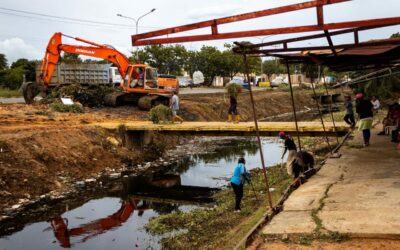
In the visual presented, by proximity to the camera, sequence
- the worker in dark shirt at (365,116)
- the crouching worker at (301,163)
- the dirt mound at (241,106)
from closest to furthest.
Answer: the crouching worker at (301,163)
the worker in dark shirt at (365,116)
the dirt mound at (241,106)

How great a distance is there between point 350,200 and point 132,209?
20.5 feet

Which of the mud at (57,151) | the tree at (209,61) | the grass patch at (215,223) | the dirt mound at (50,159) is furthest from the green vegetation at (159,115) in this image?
the tree at (209,61)

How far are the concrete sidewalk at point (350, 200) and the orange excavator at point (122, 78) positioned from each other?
14331 mm

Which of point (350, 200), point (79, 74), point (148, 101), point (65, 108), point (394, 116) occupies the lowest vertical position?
point (350, 200)

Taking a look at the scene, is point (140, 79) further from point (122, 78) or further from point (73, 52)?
point (73, 52)

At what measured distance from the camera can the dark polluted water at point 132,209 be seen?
938 centimetres

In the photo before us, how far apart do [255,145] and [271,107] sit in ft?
60.9

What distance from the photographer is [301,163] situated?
35.2ft

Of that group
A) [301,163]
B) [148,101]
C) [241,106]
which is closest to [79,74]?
[148,101]

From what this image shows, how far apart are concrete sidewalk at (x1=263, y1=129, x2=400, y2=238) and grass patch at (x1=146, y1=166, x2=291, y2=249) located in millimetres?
897

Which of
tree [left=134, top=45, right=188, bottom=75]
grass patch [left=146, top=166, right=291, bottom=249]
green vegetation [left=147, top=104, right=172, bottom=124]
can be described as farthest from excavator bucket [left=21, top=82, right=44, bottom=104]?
tree [left=134, top=45, right=188, bottom=75]

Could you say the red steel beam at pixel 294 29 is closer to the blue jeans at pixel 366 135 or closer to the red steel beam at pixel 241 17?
the red steel beam at pixel 241 17

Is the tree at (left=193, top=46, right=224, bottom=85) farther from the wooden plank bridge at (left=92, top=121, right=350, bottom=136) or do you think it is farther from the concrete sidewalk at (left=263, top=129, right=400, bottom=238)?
the concrete sidewalk at (left=263, top=129, right=400, bottom=238)

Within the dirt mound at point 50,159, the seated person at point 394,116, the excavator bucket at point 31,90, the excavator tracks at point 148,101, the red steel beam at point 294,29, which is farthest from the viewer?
A: the excavator bucket at point 31,90
